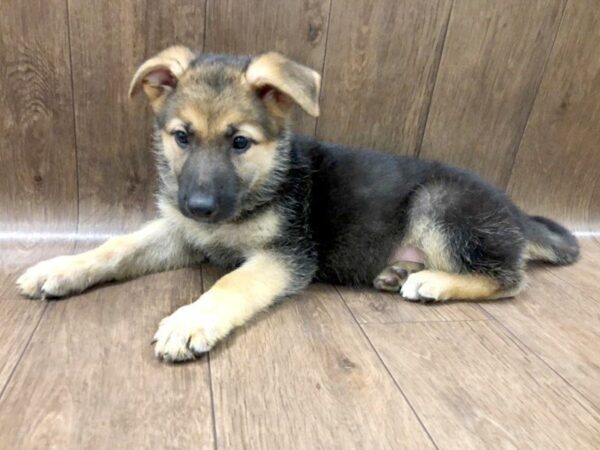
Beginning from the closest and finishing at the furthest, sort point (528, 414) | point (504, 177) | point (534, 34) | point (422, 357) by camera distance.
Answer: point (528, 414)
point (422, 357)
point (534, 34)
point (504, 177)

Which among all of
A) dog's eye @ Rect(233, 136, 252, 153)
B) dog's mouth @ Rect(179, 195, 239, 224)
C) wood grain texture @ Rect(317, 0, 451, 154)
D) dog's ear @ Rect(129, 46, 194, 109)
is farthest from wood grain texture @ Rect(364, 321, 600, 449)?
dog's ear @ Rect(129, 46, 194, 109)

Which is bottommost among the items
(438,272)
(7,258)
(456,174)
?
(7,258)

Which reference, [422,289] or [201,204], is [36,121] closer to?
[201,204]

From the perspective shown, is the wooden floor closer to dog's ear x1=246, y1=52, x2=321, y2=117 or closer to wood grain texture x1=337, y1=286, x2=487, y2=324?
wood grain texture x1=337, y1=286, x2=487, y2=324

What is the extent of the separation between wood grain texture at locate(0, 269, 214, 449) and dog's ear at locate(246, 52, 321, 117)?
3.08 ft

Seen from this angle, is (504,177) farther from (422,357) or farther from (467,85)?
(422,357)

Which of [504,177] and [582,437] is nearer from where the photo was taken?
[582,437]

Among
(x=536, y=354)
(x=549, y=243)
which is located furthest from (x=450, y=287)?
(x=549, y=243)

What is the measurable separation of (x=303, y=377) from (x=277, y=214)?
2.59 ft

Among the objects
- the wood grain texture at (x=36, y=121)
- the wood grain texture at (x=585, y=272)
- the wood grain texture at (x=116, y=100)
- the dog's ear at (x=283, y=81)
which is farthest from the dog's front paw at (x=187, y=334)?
the wood grain texture at (x=585, y=272)

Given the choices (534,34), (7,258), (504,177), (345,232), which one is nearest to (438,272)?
(345,232)

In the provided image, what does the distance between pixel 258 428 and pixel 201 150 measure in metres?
1.02

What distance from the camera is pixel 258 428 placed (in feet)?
4.28

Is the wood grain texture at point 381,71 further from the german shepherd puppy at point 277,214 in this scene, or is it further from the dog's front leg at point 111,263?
the dog's front leg at point 111,263
